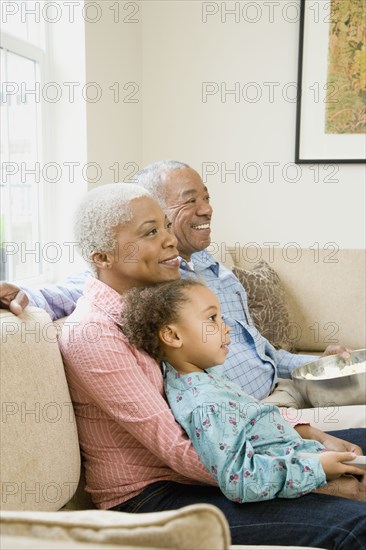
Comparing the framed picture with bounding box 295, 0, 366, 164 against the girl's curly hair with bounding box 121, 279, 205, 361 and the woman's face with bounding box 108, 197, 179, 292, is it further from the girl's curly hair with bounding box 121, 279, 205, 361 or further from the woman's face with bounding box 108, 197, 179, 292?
the girl's curly hair with bounding box 121, 279, 205, 361

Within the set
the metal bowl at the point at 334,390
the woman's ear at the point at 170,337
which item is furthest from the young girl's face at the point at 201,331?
the metal bowl at the point at 334,390

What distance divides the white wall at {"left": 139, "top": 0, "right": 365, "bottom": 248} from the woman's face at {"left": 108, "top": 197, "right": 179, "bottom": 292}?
1.87 meters

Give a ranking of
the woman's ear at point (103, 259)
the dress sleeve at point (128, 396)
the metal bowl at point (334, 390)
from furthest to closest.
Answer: the metal bowl at point (334, 390)
the woman's ear at point (103, 259)
the dress sleeve at point (128, 396)

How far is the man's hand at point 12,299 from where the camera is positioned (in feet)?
4.49

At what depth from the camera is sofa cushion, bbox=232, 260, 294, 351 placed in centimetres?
282

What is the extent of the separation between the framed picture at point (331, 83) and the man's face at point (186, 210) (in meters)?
1.26

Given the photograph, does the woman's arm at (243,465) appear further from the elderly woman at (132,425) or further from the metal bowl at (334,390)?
the metal bowl at (334,390)

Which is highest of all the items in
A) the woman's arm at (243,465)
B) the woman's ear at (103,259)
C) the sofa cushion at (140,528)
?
the woman's ear at (103,259)

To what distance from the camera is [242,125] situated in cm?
342

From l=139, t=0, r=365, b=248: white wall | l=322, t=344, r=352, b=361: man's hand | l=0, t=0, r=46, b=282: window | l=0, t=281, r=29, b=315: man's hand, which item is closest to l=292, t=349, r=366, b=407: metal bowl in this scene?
l=322, t=344, r=352, b=361: man's hand

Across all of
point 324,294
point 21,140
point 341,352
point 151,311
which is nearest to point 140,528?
point 151,311

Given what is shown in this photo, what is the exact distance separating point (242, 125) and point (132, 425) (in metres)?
2.37

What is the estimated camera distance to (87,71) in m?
2.69

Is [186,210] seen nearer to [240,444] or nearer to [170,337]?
[170,337]
